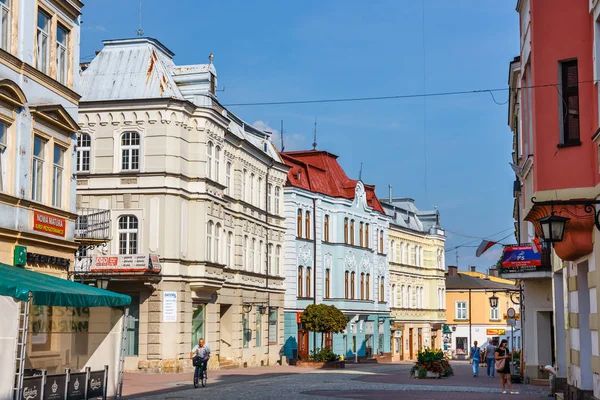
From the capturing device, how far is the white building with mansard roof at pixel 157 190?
121 feet

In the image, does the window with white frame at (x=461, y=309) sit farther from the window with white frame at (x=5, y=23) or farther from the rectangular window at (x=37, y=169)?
the window with white frame at (x=5, y=23)

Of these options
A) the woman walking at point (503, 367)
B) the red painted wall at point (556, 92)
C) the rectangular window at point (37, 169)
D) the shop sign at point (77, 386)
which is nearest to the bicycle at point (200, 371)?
the rectangular window at point (37, 169)

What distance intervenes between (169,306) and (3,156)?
15.6 meters

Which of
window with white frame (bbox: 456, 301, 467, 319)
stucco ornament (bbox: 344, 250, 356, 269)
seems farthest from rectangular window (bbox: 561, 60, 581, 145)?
window with white frame (bbox: 456, 301, 467, 319)

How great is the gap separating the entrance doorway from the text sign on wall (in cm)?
600

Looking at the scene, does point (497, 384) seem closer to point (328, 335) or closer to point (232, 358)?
point (232, 358)

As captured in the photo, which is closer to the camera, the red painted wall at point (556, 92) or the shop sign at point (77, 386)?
the red painted wall at point (556, 92)

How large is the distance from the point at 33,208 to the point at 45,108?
8.51ft

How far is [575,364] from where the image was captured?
59.9ft

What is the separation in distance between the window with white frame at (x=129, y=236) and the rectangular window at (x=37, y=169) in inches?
510

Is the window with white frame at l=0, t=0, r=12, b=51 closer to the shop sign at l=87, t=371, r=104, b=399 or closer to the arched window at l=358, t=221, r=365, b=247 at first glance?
the shop sign at l=87, t=371, r=104, b=399

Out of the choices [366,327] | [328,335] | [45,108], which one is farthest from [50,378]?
[366,327]

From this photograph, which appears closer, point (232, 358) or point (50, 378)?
point (50, 378)

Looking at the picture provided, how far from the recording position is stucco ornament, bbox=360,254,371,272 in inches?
2510
